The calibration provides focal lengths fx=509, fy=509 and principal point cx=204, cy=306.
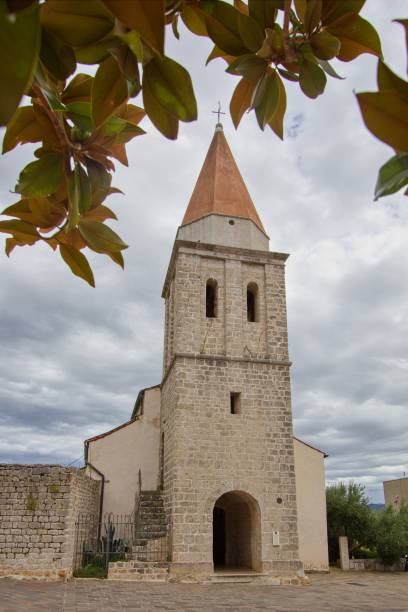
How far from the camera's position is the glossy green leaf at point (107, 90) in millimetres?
774

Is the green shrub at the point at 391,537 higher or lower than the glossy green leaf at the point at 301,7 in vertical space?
lower

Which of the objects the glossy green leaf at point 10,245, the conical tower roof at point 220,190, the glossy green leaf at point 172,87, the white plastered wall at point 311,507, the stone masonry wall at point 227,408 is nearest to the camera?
the glossy green leaf at point 172,87

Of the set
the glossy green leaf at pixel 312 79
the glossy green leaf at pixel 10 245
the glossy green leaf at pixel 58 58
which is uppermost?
the glossy green leaf at pixel 312 79

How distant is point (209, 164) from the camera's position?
18172mm

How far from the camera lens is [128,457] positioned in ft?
54.4

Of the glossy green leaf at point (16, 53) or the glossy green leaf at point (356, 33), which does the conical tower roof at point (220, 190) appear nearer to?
the glossy green leaf at point (356, 33)

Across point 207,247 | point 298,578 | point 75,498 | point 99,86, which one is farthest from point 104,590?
point 99,86

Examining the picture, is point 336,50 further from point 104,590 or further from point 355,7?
point 104,590

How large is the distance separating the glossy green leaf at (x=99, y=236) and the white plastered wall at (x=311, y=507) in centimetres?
1666

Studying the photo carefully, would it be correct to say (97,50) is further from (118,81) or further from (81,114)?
(81,114)

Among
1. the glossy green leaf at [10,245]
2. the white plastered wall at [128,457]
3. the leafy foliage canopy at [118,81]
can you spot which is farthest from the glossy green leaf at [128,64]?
the white plastered wall at [128,457]

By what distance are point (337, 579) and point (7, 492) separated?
938cm

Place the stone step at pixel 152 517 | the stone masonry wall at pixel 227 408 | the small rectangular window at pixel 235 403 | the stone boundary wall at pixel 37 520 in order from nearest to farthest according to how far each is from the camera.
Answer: the stone boundary wall at pixel 37 520
the stone masonry wall at pixel 227 408
the stone step at pixel 152 517
the small rectangular window at pixel 235 403

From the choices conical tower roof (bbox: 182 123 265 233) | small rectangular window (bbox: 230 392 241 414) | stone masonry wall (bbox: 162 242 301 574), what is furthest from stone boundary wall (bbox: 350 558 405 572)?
conical tower roof (bbox: 182 123 265 233)
